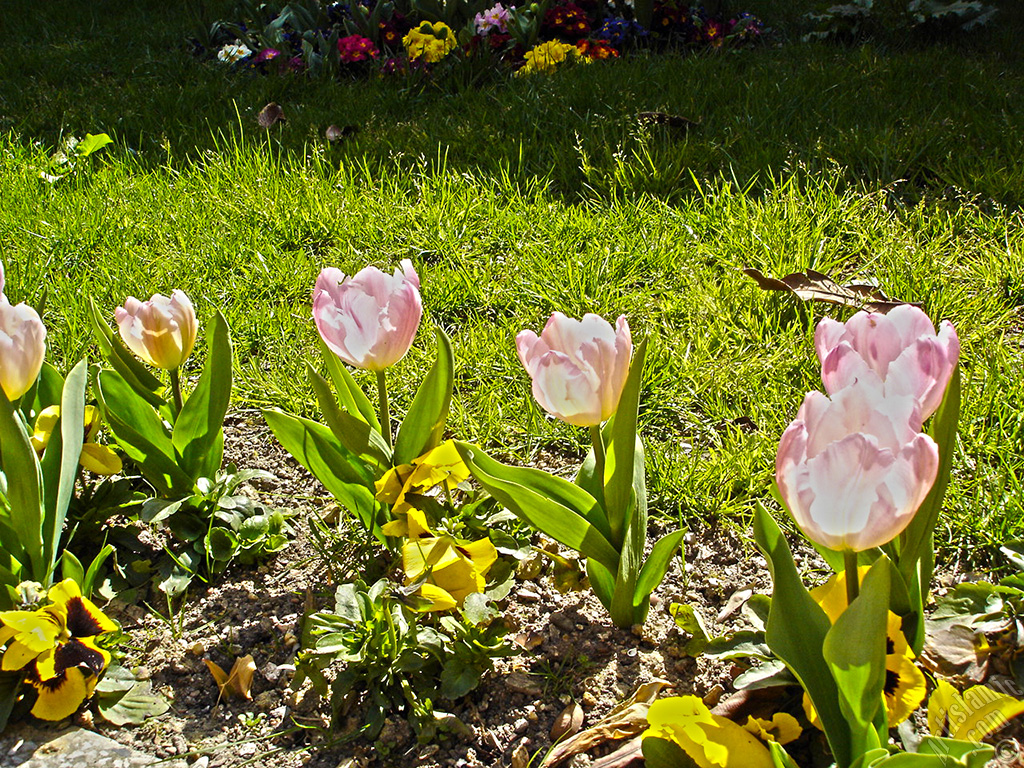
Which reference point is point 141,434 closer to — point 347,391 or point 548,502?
point 347,391

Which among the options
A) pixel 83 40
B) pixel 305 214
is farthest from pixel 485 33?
pixel 83 40

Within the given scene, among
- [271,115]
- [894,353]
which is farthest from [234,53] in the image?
[894,353]

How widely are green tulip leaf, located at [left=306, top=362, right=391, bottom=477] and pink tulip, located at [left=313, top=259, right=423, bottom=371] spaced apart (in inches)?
2.9

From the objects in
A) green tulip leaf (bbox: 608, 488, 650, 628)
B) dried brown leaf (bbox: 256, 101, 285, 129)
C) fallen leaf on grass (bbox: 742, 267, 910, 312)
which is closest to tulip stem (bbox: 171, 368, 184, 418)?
green tulip leaf (bbox: 608, 488, 650, 628)

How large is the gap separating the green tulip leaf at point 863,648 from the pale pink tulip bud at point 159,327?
48.8 inches

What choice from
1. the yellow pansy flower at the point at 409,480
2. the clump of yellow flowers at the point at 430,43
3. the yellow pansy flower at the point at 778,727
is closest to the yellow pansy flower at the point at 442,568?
the yellow pansy flower at the point at 409,480

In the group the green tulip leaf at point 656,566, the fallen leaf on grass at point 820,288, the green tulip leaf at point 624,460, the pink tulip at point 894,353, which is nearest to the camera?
the pink tulip at point 894,353

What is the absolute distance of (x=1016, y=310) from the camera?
2469 mm

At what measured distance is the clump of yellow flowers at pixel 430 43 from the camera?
15.7 feet

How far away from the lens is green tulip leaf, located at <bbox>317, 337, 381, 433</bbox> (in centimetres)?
159

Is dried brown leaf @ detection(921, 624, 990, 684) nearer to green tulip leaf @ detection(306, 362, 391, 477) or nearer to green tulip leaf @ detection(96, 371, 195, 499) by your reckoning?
green tulip leaf @ detection(306, 362, 391, 477)

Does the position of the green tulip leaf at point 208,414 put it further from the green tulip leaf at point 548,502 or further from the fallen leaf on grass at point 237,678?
the green tulip leaf at point 548,502

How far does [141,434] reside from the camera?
1.71m

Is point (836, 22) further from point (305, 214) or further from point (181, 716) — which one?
point (181, 716)
